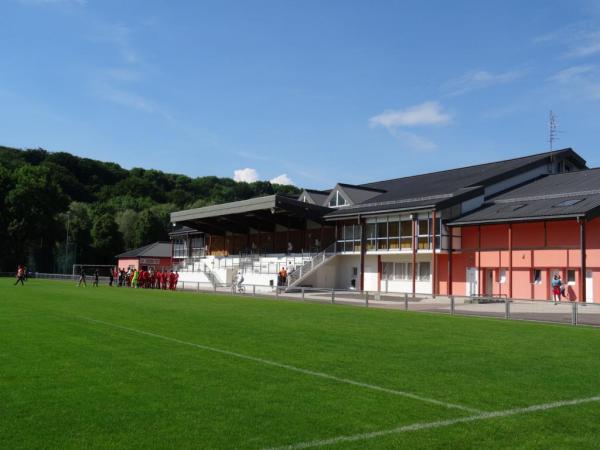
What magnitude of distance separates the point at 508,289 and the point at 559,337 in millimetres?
20110

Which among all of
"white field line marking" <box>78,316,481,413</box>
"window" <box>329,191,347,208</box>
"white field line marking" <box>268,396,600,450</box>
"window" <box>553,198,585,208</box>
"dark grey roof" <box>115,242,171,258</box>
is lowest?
"white field line marking" <box>268,396,600,450</box>

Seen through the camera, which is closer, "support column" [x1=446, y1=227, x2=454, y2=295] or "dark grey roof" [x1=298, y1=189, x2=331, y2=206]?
"support column" [x1=446, y1=227, x2=454, y2=295]

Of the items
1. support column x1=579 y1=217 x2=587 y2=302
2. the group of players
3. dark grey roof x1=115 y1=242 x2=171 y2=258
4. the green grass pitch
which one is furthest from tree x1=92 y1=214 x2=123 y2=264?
the green grass pitch

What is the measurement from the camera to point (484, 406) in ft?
23.6

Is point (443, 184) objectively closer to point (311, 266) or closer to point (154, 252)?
point (311, 266)

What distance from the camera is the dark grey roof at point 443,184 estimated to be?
130ft

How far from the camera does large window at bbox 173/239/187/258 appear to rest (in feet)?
229

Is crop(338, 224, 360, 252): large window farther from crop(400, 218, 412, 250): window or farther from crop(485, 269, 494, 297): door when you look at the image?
crop(485, 269, 494, 297): door

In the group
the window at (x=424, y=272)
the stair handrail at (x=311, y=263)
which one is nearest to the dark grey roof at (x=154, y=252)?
the stair handrail at (x=311, y=263)

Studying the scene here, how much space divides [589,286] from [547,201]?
18.0 feet

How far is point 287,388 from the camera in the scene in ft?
26.2

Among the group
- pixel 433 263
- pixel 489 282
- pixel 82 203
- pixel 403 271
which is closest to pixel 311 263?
pixel 403 271

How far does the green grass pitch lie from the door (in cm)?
2169

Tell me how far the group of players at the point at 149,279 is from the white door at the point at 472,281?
2056 cm
